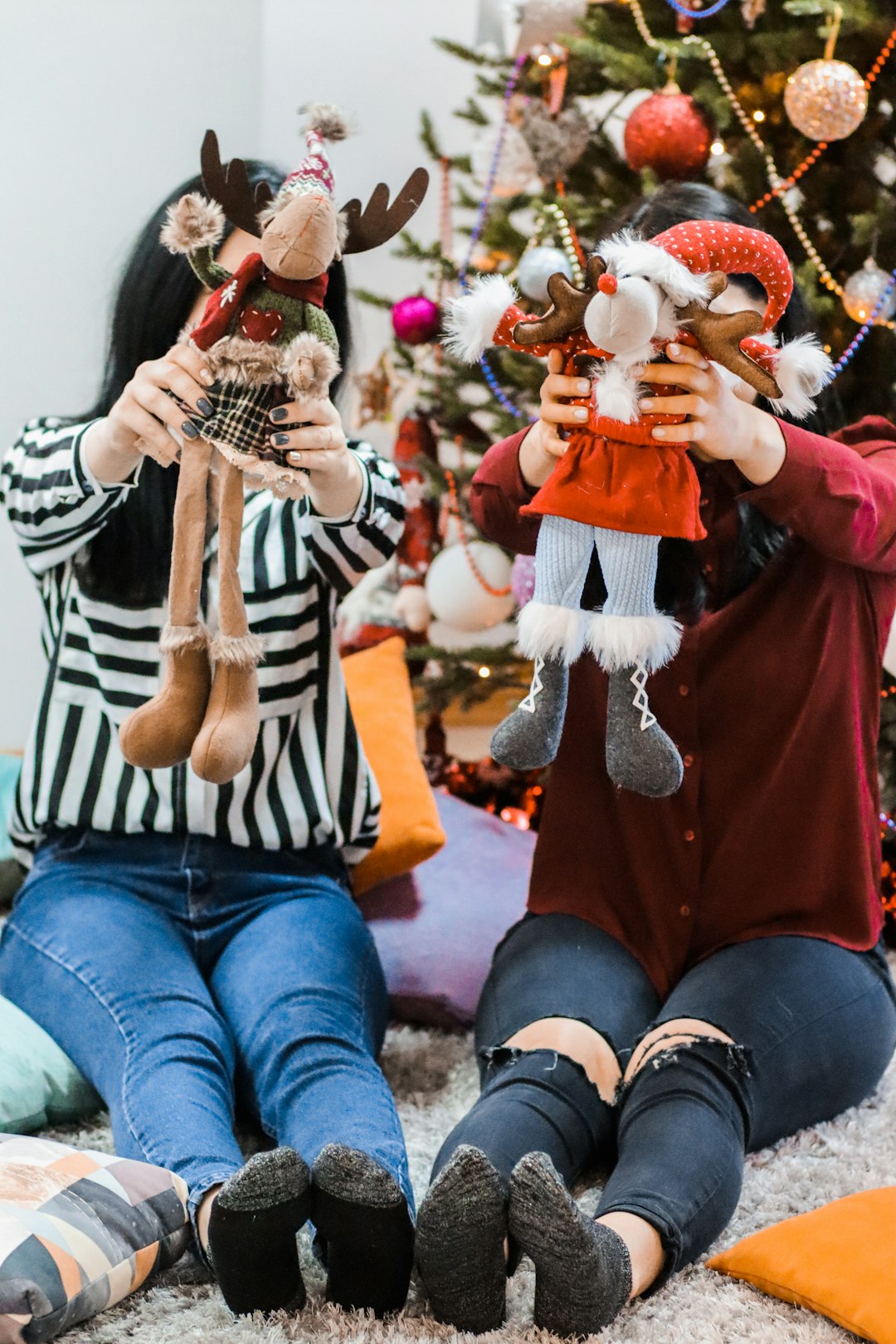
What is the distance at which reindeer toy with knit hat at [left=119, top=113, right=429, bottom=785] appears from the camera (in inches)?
33.0

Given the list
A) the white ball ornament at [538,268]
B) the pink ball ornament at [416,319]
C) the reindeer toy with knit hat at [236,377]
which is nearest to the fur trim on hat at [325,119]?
the reindeer toy with knit hat at [236,377]

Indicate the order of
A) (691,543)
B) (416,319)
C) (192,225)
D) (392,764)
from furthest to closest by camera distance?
(416,319)
(392,764)
(691,543)
(192,225)

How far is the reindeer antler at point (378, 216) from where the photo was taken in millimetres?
890

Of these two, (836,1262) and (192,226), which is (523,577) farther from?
(836,1262)

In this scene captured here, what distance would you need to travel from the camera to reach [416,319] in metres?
1.84

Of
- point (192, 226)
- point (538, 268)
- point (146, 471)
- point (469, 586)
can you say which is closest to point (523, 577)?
point (469, 586)

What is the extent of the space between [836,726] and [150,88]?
1.57 metres

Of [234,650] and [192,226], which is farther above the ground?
A: [192,226]

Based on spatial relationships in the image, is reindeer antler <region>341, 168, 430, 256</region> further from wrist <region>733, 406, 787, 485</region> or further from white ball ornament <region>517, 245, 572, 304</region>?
white ball ornament <region>517, 245, 572, 304</region>

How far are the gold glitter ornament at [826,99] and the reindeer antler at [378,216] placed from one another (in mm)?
762

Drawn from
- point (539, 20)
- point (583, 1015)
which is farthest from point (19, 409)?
point (583, 1015)

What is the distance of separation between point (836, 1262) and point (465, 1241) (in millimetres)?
269

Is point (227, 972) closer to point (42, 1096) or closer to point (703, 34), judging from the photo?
point (42, 1096)

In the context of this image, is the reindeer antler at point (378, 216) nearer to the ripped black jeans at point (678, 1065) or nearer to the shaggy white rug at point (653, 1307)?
the ripped black jeans at point (678, 1065)
